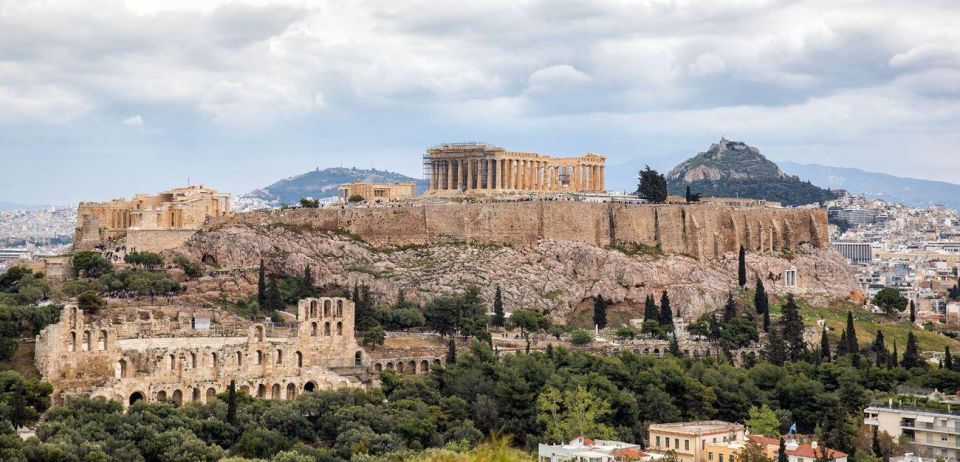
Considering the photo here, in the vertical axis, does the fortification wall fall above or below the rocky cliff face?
above

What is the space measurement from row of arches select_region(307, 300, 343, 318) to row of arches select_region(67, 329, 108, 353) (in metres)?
10.4

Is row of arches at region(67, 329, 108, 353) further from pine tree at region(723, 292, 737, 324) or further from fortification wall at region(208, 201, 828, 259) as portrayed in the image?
pine tree at region(723, 292, 737, 324)

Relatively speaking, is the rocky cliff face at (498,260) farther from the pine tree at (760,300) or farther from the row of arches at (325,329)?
the row of arches at (325,329)

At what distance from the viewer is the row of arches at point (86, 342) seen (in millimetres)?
69188

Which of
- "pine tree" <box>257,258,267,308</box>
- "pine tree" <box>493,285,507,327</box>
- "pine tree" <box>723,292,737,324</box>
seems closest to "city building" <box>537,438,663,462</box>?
"pine tree" <box>493,285,507,327</box>

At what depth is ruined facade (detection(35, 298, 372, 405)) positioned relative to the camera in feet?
226

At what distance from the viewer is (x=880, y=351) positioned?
9006cm

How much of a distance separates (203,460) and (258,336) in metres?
15.4

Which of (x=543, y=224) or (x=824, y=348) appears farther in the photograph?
(x=543, y=224)

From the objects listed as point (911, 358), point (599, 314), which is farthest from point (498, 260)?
point (911, 358)

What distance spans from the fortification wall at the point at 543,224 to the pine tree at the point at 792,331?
43.6 ft

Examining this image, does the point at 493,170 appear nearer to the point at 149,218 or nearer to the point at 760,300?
the point at 760,300

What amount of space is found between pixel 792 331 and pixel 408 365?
84.1ft

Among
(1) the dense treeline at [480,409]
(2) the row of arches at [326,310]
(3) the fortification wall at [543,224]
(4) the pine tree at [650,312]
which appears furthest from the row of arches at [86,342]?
(4) the pine tree at [650,312]
